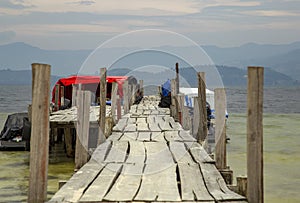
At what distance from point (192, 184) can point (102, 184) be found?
1.27 meters

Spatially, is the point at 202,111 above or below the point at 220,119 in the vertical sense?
above

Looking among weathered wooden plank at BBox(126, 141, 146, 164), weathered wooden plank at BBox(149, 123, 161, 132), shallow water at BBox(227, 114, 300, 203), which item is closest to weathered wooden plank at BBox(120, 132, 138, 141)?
weathered wooden plank at BBox(126, 141, 146, 164)

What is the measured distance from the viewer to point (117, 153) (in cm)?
1141

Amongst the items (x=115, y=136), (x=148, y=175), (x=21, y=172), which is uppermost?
(x=115, y=136)

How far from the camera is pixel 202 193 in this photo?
790 centimetres

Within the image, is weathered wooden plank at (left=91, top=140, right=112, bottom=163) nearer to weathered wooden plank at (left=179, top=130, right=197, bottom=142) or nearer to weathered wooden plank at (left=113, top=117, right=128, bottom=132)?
weathered wooden plank at (left=179, top=130, right=197, bottom=142)

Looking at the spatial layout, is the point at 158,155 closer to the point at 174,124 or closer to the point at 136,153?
the point at 136,153

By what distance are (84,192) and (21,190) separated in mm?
8792

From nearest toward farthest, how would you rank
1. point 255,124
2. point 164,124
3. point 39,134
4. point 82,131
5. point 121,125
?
point 255,124, point 39,134, point 82,131, point 121,125, point 164,124

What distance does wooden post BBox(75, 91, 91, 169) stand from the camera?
34.8ft

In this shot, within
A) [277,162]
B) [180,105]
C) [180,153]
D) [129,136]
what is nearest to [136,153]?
[180,153]

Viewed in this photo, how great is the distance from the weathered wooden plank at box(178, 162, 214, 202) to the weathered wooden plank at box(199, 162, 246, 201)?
78 mm

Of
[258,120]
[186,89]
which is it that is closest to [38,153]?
[258,120]

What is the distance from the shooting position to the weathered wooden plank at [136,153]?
10570 mm
